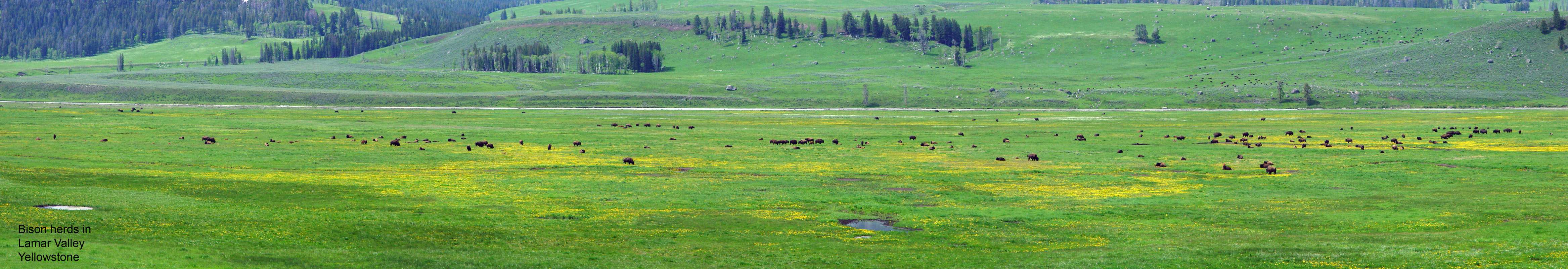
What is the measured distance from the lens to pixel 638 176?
176 feet

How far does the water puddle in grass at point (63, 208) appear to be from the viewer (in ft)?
101

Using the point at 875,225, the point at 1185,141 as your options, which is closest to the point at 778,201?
the point at 875,225

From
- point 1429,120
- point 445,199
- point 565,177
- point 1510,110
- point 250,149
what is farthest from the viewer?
point 1510,110

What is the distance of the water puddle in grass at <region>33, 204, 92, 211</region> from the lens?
30891 millimetres

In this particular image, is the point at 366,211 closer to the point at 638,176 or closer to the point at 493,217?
the point at 493,217

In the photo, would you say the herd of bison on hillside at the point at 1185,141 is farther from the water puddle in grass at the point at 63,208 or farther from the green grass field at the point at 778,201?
the water puddle in grass at the point at 63,208

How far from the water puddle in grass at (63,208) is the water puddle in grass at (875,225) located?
75.5 ft

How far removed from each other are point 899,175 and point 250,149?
4203 centimetres

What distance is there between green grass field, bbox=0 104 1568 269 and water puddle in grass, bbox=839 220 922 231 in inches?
18.7

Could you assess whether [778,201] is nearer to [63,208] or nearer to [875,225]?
[875,225]

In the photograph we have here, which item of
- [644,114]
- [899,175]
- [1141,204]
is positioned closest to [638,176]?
[899,175]

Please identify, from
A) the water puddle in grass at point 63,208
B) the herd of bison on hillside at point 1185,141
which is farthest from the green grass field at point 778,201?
the herd of bison on hillside at point 1185,141

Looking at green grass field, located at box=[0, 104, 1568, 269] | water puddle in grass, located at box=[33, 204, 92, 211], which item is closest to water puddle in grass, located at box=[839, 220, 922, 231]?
green grass field, located at box=[0, 104, 1568, 269]

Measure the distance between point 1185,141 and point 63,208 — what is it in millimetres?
77506
